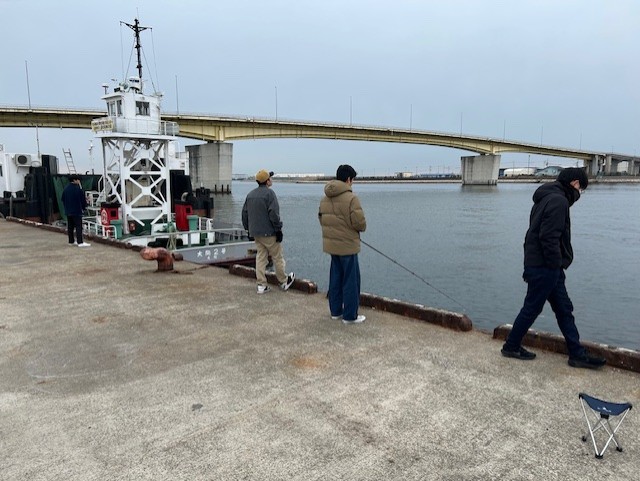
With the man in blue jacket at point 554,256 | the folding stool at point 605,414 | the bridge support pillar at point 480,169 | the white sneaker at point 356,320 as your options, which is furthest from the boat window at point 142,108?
the bridge support pillar at point 480,169

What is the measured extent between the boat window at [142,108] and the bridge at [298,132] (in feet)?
94.6

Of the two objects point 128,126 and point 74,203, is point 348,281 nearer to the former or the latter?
point 74,203

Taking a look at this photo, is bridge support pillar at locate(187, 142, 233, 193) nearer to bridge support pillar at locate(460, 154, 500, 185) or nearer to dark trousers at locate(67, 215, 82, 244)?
dark trousers at locate(67, 215, 82, 244)

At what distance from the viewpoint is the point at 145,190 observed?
679 inches

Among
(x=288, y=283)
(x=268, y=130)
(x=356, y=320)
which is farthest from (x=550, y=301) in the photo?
(x=268, y=130)

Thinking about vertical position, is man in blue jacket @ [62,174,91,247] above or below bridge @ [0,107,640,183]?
below

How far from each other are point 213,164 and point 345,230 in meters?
59.8

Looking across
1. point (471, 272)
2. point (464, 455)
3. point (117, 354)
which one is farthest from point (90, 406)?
point (471, 272)

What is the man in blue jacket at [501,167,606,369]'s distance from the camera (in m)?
4.09

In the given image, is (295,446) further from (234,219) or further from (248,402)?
(234,219)

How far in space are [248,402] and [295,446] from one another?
708 millimetres

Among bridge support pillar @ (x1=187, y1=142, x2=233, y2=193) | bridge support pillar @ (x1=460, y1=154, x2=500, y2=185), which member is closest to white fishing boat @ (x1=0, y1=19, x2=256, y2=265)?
bridge support pillar @ (x1=187, y1=142, x2=233, y2=193)

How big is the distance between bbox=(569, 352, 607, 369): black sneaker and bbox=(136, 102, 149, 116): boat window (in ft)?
54.7

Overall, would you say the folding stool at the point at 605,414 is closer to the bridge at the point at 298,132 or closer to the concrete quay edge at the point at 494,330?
the concrete quay edge at the point at 494,330
